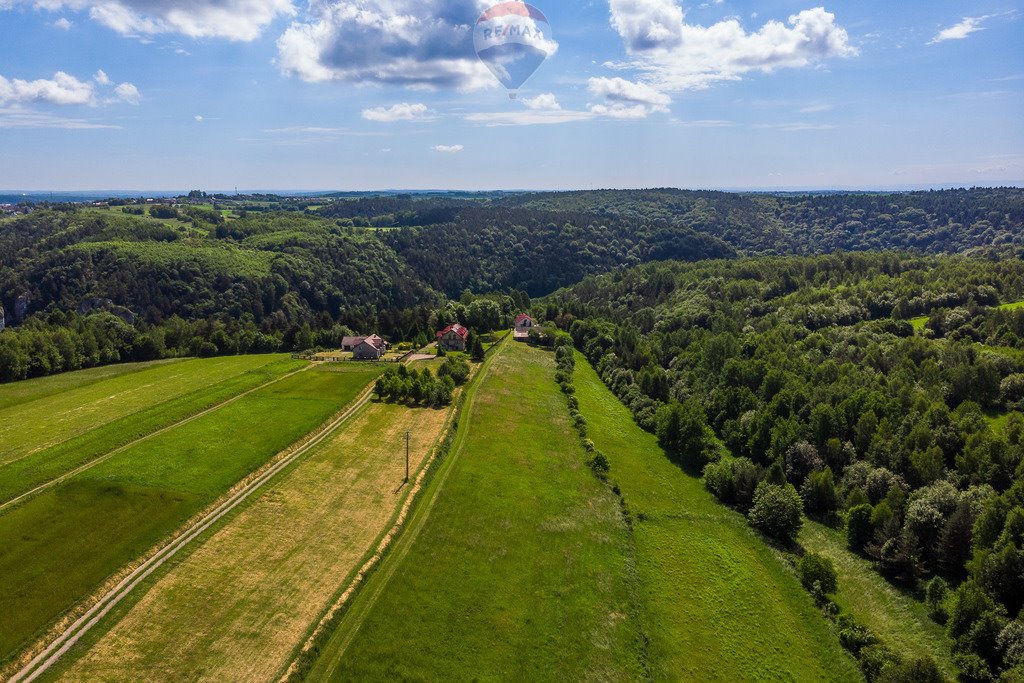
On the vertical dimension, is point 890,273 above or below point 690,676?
above

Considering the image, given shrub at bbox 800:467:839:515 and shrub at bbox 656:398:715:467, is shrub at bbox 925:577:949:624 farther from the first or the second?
shrub at bbox 656:398:715:467

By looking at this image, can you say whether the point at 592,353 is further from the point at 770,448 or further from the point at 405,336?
the point at 770,448

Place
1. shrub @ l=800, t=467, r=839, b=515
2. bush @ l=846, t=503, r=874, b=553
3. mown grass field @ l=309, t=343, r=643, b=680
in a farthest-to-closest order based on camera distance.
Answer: shrub @ l=800, t=467, r=839, b=515
bush @ l=846, t=503, r=874, b=553
mown grass field @ l=309, t=343, r=643, b=680

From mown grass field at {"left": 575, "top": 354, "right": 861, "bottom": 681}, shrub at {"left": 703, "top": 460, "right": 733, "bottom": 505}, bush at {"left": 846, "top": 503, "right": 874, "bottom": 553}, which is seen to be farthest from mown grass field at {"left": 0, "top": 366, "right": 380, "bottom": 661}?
bush at {"left": 846, "top": 503, "right": 874, "bottom": 553}

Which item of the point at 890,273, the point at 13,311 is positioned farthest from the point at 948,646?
the point at 13,311

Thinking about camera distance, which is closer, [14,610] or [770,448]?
[14,610]

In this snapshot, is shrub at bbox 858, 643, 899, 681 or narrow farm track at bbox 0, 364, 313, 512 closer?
shrub at bbox 858, 643, 899, 681
